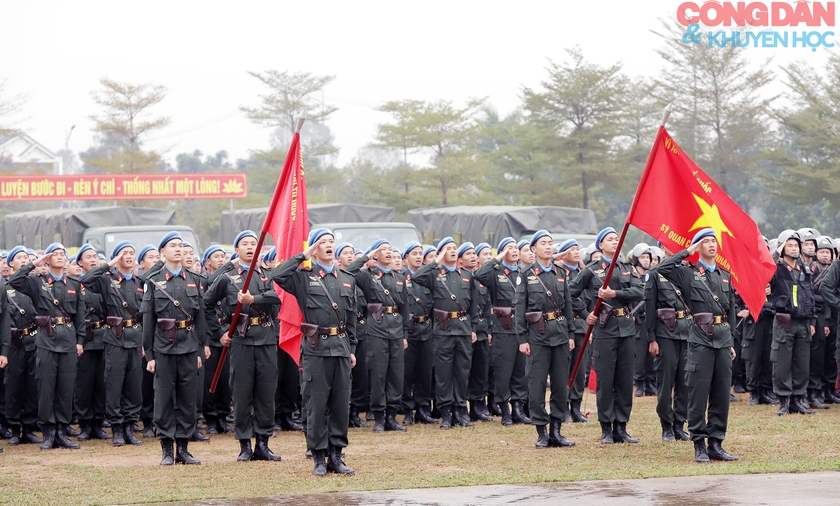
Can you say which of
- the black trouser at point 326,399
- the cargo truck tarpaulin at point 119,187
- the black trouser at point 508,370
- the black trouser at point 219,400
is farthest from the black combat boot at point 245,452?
the cargo truck tarpaulin at point 119,187

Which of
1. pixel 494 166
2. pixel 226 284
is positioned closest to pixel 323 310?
→ pixel 226 284

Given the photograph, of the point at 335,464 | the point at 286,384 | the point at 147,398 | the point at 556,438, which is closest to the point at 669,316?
the point at 556,438

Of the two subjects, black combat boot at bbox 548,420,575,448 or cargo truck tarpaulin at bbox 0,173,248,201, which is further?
cargo truck tarpaulin at bbox 0,173,248,201

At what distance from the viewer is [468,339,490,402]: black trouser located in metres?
12.7

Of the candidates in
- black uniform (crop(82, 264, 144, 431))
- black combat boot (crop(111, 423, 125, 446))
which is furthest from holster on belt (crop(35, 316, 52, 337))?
black combat boot (crop(111, 423, 125, 446))

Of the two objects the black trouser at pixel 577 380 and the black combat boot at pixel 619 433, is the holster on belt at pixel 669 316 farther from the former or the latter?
the black trouser at pixel 577 380

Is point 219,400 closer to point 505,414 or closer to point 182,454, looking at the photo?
point 182,454

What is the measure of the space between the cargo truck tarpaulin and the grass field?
2225 cm

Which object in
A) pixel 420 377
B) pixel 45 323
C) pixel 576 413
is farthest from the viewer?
pixel 420 377

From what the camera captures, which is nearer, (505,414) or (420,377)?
(505,414)

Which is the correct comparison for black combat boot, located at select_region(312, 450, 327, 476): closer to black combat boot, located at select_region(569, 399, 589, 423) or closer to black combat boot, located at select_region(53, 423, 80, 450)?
black combat boot, located at select_region(53, 423, 80, 450)

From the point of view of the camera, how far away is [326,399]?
8.81m

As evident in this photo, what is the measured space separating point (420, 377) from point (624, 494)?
547 centimetres

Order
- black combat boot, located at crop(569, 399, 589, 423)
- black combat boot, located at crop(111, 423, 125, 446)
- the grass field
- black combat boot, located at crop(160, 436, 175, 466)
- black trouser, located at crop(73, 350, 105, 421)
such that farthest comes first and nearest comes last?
1. black combat boot, located at crop(569, 399, 589, 423)
2. black trouser, located at crop(73, 350, 105, 421)
3. black combat boot, located at crop(111, 423, 125, 446)
4. black combat boot, located at crop(160, 436, 175, 466)
5. the grass field
